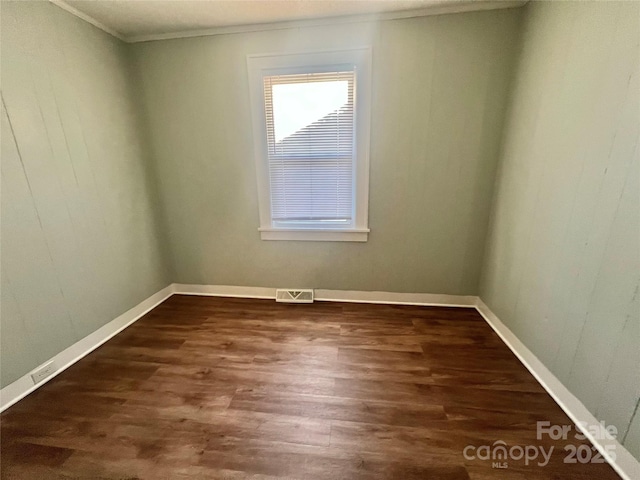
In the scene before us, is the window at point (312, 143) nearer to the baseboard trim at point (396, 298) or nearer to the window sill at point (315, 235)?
the window sill at point (315, 235)

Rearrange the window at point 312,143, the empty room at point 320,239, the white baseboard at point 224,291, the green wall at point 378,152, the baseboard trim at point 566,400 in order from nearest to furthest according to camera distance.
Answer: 1. the baseboard trim at point 566,400
2. the empty room at point 320,239
3. the green wall at point 378,152
4. the window at point 312,143
5. the white baseboard at point 224,291

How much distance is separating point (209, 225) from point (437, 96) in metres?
2.34

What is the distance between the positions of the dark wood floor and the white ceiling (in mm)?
2439

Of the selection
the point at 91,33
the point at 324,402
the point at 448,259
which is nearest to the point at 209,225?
the point at 91,33

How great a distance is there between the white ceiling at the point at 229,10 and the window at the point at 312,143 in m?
0.26

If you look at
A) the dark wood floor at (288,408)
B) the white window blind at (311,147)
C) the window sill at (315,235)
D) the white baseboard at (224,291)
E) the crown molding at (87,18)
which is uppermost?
the crown molding at (87,18)

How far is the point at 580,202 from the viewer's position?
1.49 m

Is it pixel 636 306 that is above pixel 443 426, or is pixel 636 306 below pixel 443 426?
above

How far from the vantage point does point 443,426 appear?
1.47 metres

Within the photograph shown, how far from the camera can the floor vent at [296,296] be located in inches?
110

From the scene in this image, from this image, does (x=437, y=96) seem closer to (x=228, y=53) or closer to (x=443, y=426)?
(x=228, y=53)

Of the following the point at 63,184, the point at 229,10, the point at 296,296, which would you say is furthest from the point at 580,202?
the point at 63,184

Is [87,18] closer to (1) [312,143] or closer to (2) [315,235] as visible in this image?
(1) [312,143]

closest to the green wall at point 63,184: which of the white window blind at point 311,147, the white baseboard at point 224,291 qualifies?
the white baseboard at point 224,291
